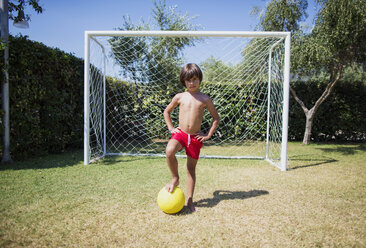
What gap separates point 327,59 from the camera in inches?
252

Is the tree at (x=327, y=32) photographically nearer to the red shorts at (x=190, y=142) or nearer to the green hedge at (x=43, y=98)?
the red shorts at (x=190, y=142)

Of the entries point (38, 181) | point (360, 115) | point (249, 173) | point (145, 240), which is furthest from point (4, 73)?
point (360, 115)

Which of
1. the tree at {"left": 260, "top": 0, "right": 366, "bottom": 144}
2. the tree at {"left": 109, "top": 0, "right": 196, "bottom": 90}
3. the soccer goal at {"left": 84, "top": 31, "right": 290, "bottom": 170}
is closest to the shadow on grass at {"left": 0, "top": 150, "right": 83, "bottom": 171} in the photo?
the soccer goal at {"left": 84, "top": 31, "right": 290, "bottom": 170}

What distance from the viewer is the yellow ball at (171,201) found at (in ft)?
7.84

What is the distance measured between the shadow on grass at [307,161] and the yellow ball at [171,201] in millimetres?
3286

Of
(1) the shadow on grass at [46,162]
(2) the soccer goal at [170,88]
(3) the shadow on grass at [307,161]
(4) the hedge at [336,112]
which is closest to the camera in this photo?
(1) the shadow on grass at [46,162]

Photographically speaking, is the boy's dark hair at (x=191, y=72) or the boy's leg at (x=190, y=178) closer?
the boy's dark hair at (x=191, y=72)

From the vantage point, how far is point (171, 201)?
2.38m

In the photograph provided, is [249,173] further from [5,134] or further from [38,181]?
[5,134]

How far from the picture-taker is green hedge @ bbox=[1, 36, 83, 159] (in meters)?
4.61

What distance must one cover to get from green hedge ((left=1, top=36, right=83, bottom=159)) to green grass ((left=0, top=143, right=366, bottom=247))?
0.71 metres

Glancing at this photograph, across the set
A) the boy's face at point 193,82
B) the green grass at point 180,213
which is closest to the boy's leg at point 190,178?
the green grass at point 180,213

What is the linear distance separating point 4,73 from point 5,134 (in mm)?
1173

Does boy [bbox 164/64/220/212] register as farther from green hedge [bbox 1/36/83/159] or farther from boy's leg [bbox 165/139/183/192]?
green hedge [bbox 1/36/83/159]
